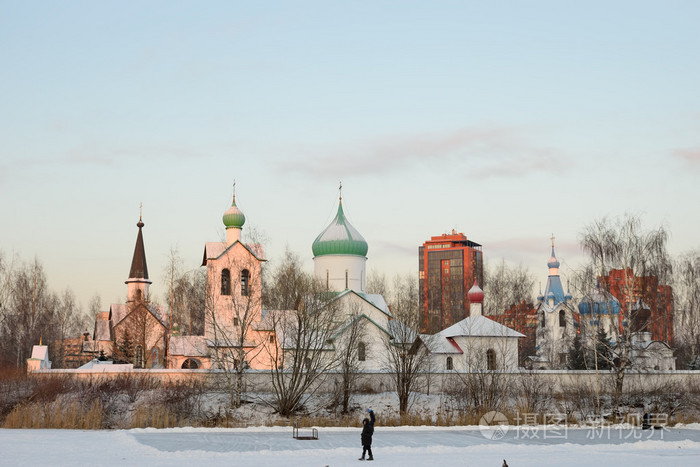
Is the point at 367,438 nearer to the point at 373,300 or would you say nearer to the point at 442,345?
the point at 442,345

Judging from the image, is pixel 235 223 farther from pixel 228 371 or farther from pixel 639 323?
pixel 639 323

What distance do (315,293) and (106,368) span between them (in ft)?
32.5

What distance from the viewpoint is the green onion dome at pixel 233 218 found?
44.5 metres

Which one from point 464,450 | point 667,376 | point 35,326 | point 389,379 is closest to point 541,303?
point 667,376

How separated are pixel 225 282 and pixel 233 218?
12.5 feet

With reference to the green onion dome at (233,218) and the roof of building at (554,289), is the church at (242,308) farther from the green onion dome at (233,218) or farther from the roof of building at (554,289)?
the roof of building at (554,289)

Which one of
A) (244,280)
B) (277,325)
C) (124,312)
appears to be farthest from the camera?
(124,312)

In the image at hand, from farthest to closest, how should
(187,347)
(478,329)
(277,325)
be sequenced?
(478,329) → (187,347) → (277,325)

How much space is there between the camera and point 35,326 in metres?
50.8

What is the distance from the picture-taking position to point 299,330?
29984 mm

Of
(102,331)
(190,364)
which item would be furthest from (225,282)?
(102,331)

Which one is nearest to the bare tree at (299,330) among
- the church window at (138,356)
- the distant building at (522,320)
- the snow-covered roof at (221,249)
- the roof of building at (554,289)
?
the snow-covered roof at (221,249)

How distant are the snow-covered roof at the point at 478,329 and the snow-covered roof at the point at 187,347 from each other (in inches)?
513

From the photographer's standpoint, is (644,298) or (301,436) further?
(644,298)
